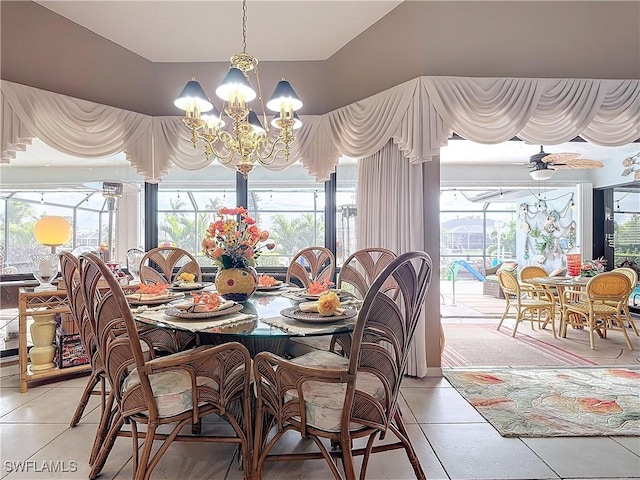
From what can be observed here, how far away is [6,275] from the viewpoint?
3.35m

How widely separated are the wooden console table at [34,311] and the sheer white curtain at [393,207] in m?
2.61

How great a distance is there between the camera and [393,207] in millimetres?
3271

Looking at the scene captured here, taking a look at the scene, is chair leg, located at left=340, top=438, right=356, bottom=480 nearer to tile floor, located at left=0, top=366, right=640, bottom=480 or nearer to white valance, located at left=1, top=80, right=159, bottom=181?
tile floor, located at left=0, top=366, right=640, bottom=480

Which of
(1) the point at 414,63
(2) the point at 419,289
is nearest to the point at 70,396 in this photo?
(2) the point at 419,289

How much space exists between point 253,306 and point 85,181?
312 centimetres

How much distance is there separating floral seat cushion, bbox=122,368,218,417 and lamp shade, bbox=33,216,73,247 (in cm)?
218

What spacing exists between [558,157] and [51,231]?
6001mm

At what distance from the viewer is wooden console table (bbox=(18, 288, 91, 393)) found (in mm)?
2756

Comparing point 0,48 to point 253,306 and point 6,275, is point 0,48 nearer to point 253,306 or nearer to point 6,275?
point 6,275

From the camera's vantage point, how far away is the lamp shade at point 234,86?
6.83 feet

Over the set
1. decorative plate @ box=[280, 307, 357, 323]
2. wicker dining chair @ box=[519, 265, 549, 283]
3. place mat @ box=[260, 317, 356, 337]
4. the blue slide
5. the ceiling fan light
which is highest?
the ceiling fan light

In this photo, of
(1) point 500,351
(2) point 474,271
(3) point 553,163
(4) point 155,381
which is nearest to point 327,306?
(4) point 155,381

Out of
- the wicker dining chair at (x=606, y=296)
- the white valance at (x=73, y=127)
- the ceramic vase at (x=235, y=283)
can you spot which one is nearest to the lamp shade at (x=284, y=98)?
the ceramic vase at (x=235, y=283)

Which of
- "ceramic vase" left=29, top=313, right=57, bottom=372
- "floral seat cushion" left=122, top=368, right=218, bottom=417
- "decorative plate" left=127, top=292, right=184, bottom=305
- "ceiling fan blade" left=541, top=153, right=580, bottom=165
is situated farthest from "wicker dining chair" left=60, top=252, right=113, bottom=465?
"ceiling fan blade" left=541, top=153, right=580, bottom=165
